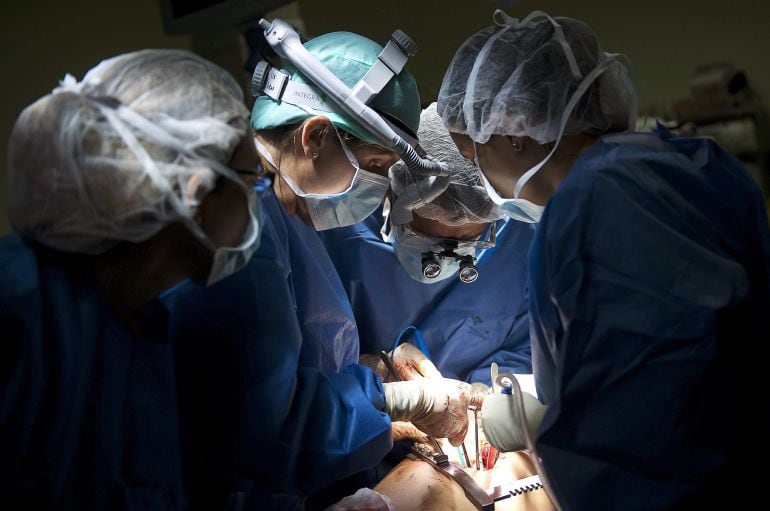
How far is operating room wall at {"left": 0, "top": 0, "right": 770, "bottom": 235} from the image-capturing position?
214cm

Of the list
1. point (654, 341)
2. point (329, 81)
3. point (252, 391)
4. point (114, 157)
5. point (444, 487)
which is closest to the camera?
point (114, 157)

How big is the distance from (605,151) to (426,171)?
24.9 inches

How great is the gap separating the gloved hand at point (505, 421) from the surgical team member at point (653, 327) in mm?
225

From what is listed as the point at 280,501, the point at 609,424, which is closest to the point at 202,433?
the point at 280,501

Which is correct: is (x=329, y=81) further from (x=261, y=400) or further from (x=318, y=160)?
(x=261, y=400)

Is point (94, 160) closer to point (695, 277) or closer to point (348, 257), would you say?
point (695, 277)

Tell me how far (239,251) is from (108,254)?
0.81ft

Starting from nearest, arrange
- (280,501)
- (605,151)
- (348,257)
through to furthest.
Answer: (605,151) → (280,501) → (348,257)

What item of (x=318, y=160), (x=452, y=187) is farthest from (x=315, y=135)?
(x=452, y=187)

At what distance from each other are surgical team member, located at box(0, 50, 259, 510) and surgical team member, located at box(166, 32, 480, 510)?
0.16 metres

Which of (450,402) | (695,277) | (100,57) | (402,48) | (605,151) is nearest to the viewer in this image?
(695,277)

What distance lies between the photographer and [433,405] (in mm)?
2104

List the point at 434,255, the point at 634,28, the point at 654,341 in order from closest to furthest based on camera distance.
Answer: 1. the point at 654,341
2. the point at 634,28
3. the point at 434,255

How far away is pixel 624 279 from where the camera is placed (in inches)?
54.6
